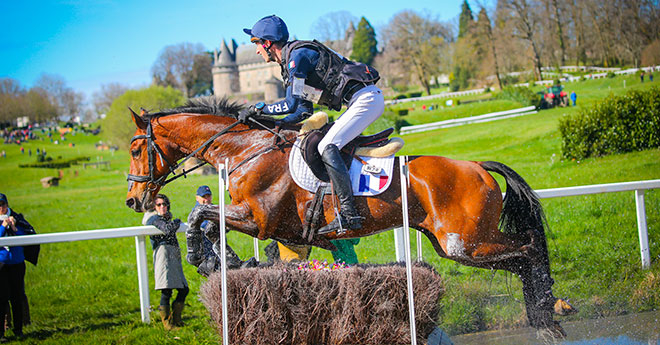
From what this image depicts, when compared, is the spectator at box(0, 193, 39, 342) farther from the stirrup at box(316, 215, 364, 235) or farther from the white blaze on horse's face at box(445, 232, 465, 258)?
the white blaze on horse's face at box(445, 232, 465, 258)

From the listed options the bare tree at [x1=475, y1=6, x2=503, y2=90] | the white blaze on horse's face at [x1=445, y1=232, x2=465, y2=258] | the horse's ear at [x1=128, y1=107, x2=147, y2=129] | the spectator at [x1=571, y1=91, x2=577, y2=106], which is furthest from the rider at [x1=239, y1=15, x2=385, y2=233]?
the bare tree at [x1=475, y1=6, x2=503, y2=90]

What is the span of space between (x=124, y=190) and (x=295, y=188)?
16.9 m

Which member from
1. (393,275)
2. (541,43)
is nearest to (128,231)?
(393,275)

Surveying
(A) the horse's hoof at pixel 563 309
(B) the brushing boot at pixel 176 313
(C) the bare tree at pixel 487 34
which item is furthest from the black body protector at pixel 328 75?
(C) the bare tree at pixel 487 34

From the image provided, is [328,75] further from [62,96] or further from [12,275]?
[62,96]

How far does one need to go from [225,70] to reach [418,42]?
40057 millimetres

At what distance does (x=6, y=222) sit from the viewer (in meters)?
5.21

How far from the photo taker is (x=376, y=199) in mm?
3842

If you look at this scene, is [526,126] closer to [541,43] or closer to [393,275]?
[541,43]

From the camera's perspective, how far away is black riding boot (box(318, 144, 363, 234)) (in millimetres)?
3705

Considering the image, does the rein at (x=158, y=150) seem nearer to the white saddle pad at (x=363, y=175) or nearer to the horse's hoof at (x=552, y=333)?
the white saddle pad at (x=363, y=175)

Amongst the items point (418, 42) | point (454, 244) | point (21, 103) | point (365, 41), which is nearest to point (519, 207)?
point (454, 244)

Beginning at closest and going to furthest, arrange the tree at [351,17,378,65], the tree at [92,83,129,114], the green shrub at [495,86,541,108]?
1. the green shrub at [495,86,541,108]
2. the tree at [351,17,378,65]
3. the tree at [92,83,129,114]

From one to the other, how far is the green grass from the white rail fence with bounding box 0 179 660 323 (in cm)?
27
